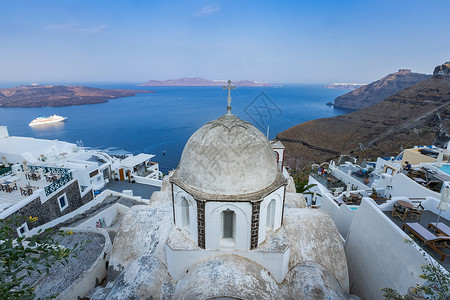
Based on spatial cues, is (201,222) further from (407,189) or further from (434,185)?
(434,185)

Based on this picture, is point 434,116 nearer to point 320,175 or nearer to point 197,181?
point 320,175

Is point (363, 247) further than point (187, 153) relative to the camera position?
Yes

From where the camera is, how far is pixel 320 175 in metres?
19.8

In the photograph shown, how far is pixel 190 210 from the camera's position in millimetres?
7559

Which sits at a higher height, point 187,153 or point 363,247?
point 187,153

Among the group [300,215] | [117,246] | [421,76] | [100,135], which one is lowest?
[100,135]

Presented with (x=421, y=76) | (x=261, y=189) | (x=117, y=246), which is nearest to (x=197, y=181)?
(x=261, y=189)

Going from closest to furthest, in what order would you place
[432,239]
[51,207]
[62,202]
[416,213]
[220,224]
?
[432,239], [220,224], [416,213], [51,207], [62,202]

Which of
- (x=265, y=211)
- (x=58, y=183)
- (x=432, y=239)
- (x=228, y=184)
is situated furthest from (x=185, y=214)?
(x=58, y=183)

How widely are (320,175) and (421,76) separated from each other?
161872 millimetres

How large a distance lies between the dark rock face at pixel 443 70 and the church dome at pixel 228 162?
88988 millimetres

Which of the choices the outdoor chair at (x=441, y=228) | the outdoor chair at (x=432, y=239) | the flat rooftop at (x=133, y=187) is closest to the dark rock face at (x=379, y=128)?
the outdoor chair at (x=441, y=228)

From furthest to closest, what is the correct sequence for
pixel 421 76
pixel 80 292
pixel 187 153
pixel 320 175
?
pixel 421 76, pixel 320 175, pixel 80 292, pixel 187 153

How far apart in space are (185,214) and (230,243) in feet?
6.09
